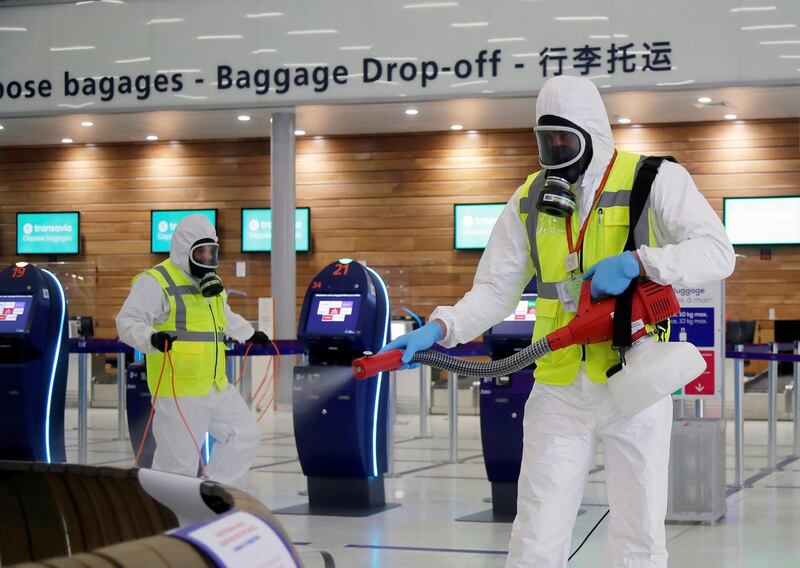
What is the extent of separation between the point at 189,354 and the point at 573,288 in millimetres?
3538

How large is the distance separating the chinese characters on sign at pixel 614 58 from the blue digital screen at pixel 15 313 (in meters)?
6.65

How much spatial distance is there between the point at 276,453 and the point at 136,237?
300 inches

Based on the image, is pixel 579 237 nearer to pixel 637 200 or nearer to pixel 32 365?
pixel 637 200

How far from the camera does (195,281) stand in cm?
671

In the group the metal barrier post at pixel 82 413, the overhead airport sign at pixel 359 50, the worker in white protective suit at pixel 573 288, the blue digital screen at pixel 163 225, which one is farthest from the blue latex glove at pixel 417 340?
the blue digital screen at pixel 163 225

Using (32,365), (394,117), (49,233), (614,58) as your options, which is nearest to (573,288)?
(32,365)

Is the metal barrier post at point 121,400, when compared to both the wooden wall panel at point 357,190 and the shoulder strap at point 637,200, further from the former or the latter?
the shoulder strap at point 637,200

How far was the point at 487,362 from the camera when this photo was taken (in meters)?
3.38

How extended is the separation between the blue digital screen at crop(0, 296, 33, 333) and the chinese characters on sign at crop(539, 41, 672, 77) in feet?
21.8

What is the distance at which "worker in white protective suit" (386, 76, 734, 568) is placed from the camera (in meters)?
3.15

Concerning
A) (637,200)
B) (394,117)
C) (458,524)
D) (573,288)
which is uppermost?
(394,117)

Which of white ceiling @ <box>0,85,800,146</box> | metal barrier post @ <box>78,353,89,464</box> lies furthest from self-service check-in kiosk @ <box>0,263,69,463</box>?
white ceiling @ <box>0,85,800,146</box>

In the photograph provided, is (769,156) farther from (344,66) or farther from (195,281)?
(195,281)

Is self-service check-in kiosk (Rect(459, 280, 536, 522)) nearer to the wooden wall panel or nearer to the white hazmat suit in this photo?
the white hazmat suit
